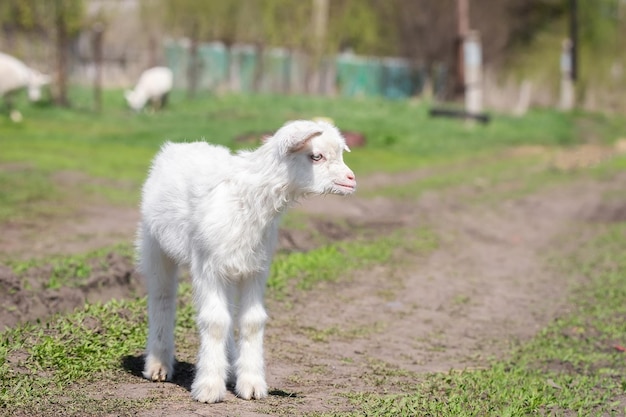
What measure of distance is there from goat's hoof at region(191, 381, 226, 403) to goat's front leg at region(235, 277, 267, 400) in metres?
0.22

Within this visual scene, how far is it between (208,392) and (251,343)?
0.44m

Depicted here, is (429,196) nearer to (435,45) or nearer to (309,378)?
(309,378)

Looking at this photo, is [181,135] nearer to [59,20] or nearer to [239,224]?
[59,20]

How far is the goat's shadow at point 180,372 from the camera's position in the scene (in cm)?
673

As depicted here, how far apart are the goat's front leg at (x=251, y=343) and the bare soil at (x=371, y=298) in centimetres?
10

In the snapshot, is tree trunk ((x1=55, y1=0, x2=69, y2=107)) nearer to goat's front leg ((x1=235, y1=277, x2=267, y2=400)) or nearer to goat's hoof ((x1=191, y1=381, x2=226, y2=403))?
goat's front leg ((x1=235, y1=277, x2=267, y2=400))

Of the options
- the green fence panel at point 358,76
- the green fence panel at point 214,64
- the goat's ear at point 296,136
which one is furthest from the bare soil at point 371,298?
the green fence panel at point 358,76

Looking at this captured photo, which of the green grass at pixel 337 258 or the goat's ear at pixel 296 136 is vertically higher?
the goat's ear at pixel 296 136

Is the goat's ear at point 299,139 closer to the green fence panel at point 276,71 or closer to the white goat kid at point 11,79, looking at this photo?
the white goat kid at point 11,79

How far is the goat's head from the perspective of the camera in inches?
247

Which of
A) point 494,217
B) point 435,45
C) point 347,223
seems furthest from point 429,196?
point 435,45

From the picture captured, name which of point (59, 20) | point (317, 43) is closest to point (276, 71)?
point (317, 43)

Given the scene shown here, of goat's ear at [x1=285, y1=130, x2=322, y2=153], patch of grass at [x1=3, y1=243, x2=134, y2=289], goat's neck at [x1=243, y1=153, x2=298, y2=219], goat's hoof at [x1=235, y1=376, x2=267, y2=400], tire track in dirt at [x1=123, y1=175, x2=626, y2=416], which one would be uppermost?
goat's ear at [x1=285, y1=130, x2=322, y2=153]

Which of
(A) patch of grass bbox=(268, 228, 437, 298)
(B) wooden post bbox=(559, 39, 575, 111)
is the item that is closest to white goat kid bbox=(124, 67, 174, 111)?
(A) patch of grass bbox=(268, 228, 437, 298)
